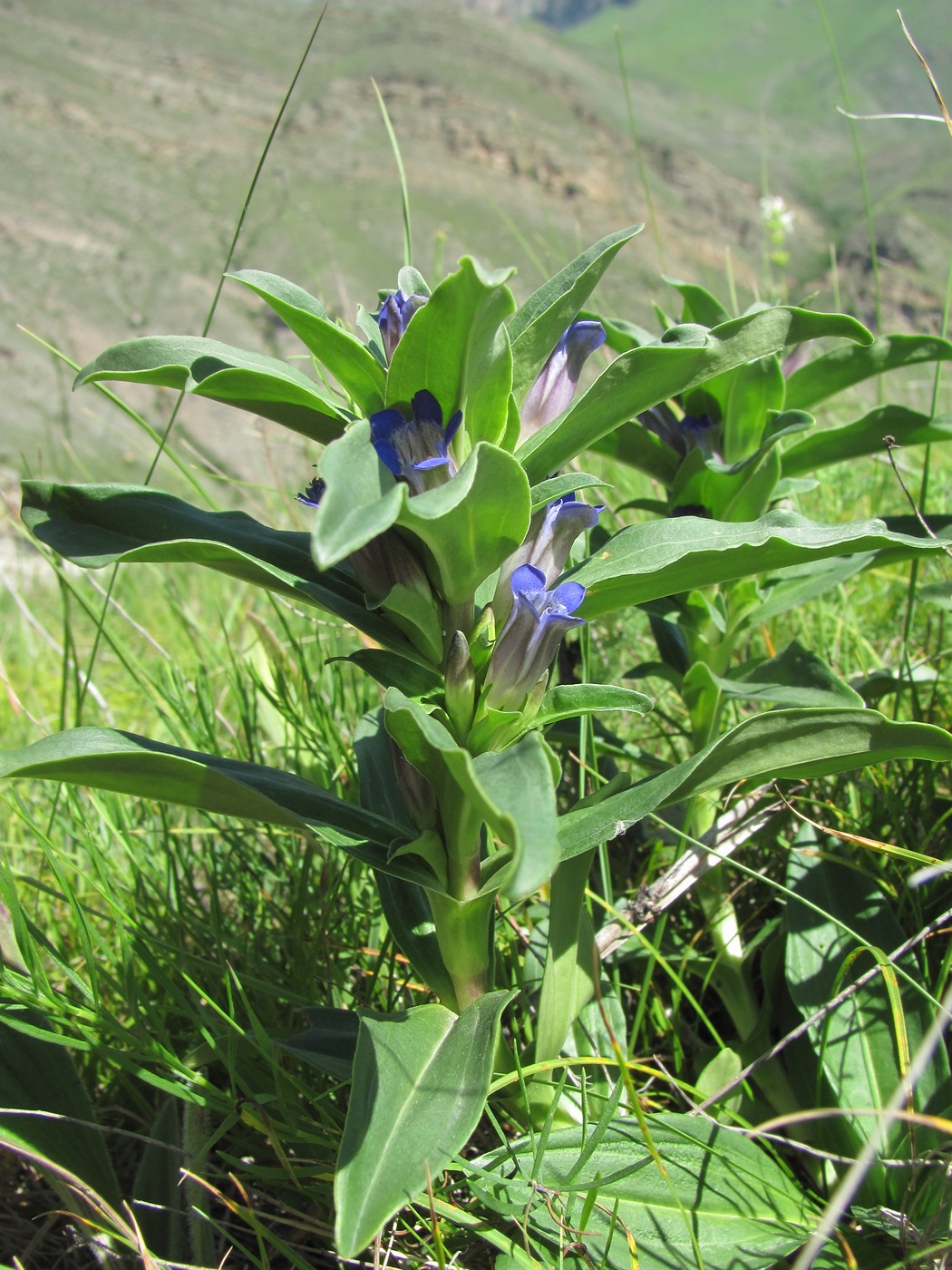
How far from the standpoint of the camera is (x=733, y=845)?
154 cm

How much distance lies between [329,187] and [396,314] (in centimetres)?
3365

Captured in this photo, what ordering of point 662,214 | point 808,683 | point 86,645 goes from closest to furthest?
point 808,683 → point 86,645 → point 662,214

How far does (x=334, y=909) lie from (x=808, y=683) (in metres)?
0.95

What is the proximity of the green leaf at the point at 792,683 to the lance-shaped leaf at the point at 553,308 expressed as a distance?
568mm

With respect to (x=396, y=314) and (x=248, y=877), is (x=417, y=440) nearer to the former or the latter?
(x=396, y=314)

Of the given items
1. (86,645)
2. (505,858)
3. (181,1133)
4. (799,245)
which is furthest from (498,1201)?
(799,245)

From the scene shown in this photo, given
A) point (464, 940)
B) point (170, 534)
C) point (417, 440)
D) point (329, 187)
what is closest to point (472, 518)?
point (417, 440)

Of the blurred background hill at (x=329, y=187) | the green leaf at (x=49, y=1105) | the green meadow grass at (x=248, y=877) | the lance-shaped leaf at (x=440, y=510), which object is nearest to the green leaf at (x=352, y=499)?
the lance-shaped leaf at (x=440, y=510)

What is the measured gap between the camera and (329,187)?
30.7 m

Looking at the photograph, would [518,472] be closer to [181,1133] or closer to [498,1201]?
[498,1201]

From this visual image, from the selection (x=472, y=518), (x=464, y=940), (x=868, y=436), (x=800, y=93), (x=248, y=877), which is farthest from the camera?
(x=800, y=93)

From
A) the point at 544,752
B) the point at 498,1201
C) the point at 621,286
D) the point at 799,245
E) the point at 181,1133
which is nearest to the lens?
the point at 544,752

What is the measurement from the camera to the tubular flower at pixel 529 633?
A: 103cm

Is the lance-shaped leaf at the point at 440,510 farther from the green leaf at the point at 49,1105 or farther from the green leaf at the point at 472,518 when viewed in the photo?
the green leaf at the point at 49,1105
